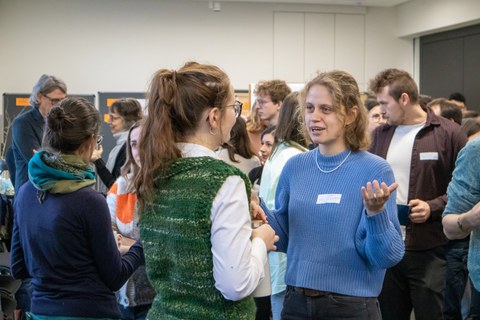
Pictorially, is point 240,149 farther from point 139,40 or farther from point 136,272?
point 139,40

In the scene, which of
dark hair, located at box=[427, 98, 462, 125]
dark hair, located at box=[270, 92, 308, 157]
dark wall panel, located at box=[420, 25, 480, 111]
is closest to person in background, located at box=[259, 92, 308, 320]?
dark hair, located at box=[270, 92, 308, 157]

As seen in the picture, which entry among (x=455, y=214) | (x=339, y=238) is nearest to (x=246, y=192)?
(x=339, y=238)

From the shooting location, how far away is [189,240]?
1.53 metres

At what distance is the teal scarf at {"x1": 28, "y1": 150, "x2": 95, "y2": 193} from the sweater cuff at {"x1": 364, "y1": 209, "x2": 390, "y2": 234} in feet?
3.27

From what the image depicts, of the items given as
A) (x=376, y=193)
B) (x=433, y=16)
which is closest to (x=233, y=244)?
(x=376, y=193)

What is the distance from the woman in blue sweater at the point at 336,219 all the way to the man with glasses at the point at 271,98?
2.13 meters

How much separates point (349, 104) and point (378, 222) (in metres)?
0.48

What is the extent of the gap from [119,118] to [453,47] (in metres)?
6.97

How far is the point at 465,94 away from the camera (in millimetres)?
9508

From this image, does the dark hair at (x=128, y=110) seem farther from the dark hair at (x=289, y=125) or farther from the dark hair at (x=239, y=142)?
the dark hair at (x=289, y=125)

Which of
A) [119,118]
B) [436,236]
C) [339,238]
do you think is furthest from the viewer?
[119,118]

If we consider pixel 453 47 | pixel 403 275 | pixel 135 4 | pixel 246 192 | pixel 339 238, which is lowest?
pixel 403 275

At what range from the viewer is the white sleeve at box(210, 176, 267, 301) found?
4.84 feet

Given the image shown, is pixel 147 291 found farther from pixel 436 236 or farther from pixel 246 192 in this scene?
pixel 436 236
